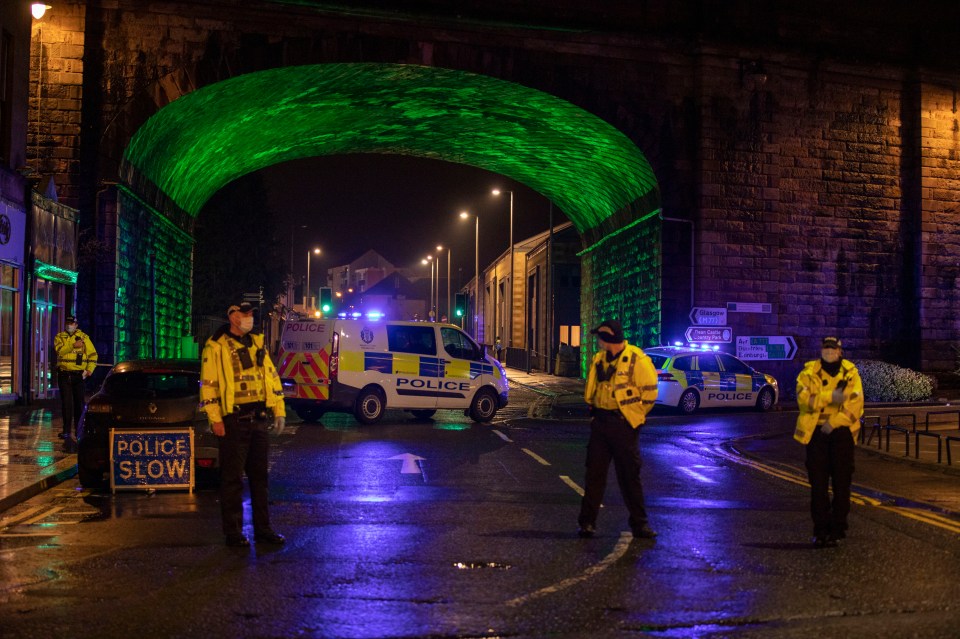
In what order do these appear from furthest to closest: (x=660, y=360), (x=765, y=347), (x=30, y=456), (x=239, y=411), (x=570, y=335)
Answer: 1. (x=570, y=335)
2. (x=765, y=347)
3. (x=660, y=360)
4. (x=30, y=456)
5. (x=239, y=411)

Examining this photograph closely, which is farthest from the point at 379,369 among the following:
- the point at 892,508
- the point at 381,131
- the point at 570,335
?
the point at 570,335

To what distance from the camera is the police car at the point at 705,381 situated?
2262cm

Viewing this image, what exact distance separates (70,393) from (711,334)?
17.1m

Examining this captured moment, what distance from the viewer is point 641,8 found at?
2639 centimetres

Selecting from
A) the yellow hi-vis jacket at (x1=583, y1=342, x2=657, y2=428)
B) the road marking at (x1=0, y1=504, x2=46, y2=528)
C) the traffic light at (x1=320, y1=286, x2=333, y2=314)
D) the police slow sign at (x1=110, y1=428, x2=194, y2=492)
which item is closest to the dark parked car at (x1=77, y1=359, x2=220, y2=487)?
the police slow sign at (x1=110, y1=428, x2=194, y2=492)

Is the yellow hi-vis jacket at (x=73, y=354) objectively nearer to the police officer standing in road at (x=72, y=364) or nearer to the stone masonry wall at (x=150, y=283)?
the police officer standing in road at (x=72, y=364)

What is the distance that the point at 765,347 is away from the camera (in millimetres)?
27156

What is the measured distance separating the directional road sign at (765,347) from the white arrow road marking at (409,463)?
15.3 m

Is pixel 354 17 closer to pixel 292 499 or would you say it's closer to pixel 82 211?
pixel 82 211

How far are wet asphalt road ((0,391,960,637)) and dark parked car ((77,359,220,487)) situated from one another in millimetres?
348

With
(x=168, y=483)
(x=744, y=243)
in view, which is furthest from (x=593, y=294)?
(x=168, y=483)

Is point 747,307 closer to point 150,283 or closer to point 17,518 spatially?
point 150,283

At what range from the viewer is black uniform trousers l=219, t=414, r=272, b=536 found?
7.73 m

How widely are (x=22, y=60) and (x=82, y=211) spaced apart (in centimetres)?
360
